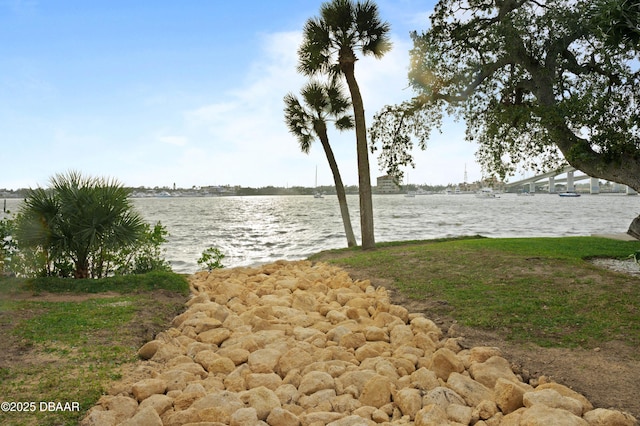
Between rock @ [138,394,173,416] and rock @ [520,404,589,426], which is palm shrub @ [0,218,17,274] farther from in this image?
rock @ [520,404,589,426]

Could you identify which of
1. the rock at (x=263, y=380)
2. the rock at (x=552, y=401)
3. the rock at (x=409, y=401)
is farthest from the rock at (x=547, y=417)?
the rock at (x=263, y=380)

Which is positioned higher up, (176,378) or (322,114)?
(322,114)

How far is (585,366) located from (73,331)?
5727 millimetres

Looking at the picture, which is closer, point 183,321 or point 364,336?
point 364,336

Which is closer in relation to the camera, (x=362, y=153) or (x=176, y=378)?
(x=176, y=378)

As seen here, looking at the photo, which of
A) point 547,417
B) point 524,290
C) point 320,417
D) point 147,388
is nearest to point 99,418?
point 147,388

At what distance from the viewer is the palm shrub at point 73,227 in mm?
9117

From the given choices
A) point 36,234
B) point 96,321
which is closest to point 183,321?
point 96,321

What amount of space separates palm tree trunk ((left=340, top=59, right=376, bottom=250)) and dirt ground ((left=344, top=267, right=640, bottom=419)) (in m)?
7.80

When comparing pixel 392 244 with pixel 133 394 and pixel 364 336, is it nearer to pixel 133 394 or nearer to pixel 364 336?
pixel 364 336

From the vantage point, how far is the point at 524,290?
715cm

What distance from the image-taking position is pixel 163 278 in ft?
28.4

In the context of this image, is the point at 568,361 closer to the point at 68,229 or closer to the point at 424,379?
the point at 424,379

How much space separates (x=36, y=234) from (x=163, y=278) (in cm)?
281
